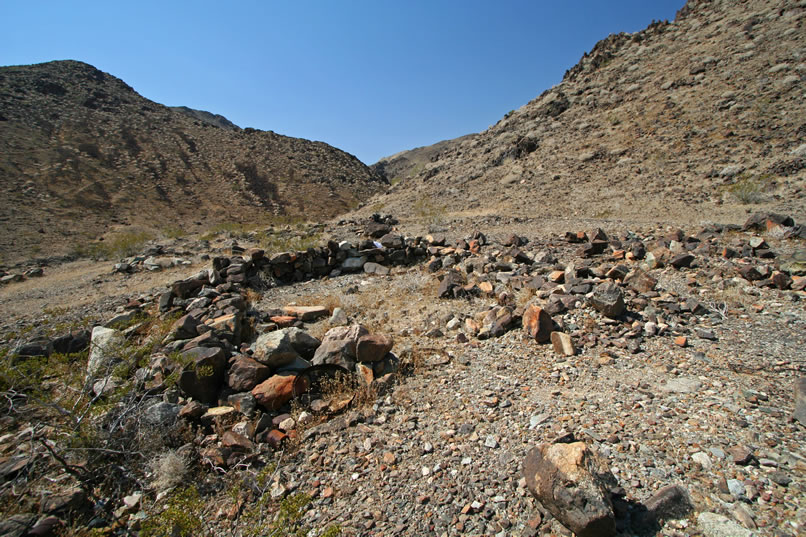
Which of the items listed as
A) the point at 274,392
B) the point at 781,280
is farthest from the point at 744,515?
the point at 781,280

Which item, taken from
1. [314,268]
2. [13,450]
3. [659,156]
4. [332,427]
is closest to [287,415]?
[332,427]

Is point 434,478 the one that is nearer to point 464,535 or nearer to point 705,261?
point 464,535

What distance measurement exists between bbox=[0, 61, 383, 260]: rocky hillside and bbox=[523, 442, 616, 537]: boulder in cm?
2159

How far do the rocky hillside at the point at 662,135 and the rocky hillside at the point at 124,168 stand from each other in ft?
41.8

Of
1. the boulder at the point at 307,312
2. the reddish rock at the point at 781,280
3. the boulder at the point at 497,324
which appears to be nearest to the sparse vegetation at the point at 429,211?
the boulder at the point at 307,312

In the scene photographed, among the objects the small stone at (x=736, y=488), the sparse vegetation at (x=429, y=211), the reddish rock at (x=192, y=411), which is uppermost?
the sparse vegetation at (x=429, y=211)

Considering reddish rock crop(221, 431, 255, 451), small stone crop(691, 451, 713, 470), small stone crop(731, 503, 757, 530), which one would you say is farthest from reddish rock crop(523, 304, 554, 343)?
reddish rock crop(221, 431, 255, 451)

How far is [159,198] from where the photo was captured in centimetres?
2475

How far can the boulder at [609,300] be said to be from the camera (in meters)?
4.55

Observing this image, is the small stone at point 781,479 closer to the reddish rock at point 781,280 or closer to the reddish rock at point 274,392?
the reddish rock at point 274,392

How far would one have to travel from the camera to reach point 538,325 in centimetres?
436

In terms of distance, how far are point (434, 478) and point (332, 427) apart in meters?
1.12

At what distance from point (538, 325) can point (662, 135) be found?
15.5m

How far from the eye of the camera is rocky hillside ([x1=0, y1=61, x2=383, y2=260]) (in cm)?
2027
